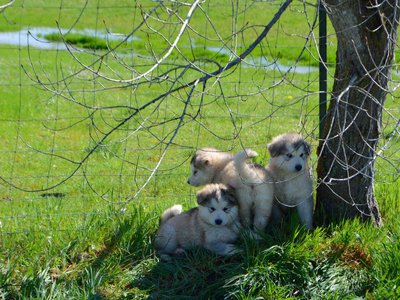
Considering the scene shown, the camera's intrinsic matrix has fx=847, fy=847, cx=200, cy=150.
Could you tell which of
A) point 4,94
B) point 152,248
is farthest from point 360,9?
point 4,94

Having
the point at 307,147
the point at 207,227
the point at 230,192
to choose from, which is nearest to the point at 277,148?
the point at 307,147

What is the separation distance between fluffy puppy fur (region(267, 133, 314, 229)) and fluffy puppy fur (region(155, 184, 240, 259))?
0.41m

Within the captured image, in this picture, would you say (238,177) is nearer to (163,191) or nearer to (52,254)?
(52,254)

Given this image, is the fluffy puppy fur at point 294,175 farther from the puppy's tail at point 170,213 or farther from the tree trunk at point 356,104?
the puppy's tail at point 170,213

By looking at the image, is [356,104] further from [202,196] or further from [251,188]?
[202,196]

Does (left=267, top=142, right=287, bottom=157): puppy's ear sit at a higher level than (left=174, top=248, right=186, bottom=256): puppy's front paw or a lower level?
higher

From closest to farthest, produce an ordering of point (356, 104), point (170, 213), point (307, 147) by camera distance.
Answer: point (356, 104) → point (307, 147) → point (170, 213)

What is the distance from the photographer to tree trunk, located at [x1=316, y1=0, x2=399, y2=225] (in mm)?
6234

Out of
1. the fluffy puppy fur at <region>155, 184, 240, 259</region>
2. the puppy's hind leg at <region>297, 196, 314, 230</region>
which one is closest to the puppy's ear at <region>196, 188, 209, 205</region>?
the fluffy puppy fur at <region>155, 184, 240, 259</region>

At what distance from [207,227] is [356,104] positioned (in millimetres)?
1502

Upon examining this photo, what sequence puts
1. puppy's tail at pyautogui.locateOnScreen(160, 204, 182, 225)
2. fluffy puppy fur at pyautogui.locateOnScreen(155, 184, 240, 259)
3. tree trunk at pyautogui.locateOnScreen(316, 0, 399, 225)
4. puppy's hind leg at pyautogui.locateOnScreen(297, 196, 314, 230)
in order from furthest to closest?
1. puppy's tail at pyautogui.locateOnScreen(160, 204, 182, 225)
2. puppy's hind leg at pyautogui.locateOnScreen(297, 196, 314, 230)
3. fluffy puppy fur at pyautogui.locateOnScreen(155, 184, 240, 259)
4. tree trunk at pyautogui.locateOnScreen(316, 0, 399, 225)

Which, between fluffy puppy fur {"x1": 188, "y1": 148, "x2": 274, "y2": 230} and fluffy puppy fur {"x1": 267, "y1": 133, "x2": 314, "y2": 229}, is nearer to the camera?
fluffy puppy fur {"x1": 188, "y1": 148, "x2": 274, "y2": 230}

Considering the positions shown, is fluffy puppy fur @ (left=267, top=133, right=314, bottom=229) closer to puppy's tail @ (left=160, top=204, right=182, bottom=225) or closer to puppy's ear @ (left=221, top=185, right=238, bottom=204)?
puppy's ear @ (left=221, top=185, right=238, bottom=204)

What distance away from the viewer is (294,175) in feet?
22.3
